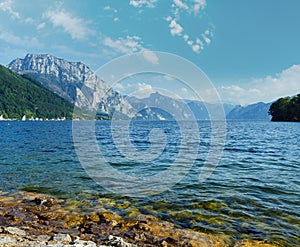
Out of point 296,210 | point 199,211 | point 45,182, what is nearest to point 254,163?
point 296,210

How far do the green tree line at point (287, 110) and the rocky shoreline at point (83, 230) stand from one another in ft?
559

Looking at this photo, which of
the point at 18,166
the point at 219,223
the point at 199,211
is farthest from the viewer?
the point at 18,166

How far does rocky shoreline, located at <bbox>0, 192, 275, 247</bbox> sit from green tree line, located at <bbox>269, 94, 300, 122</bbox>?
559ft

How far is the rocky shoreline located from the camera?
7.60 metres

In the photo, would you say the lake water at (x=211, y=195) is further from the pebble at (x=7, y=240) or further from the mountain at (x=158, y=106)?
the mountain at (x=158, y=106)

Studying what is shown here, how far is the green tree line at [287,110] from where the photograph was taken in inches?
6166

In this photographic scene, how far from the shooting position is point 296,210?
11.5 metres

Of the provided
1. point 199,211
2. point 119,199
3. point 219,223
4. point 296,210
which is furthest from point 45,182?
point 296,210

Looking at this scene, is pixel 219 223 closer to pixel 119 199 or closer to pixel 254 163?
pixel 119 199

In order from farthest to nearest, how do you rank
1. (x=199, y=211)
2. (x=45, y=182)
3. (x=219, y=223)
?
(x=45, y=182) → (x=199, y=211) → (x=219, y=223)

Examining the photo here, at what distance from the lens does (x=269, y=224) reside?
10008 millimetres

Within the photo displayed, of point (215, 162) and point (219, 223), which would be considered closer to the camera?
point (219, 223)

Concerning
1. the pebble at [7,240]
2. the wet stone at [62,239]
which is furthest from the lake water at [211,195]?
the pebble at [7,240]

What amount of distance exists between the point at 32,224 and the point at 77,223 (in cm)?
164
